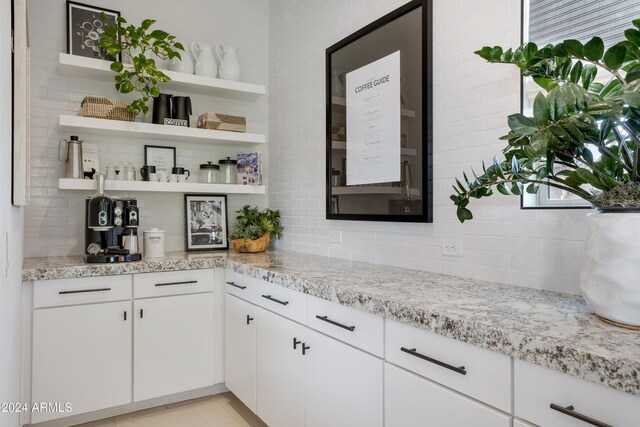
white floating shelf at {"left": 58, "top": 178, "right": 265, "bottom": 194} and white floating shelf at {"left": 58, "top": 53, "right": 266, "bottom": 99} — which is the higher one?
white floating shelf at {"left": 58, "top": 53, "right": 266, "bottom": 99}

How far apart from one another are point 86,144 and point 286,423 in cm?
225

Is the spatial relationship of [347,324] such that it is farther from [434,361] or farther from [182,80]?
[182,80]

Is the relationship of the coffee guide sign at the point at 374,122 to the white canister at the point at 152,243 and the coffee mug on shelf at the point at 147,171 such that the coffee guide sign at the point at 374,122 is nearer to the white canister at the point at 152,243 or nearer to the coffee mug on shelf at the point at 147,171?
the white canister at the point at 152,243

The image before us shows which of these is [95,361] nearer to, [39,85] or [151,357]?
[151,357]

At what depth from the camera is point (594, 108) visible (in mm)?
1021

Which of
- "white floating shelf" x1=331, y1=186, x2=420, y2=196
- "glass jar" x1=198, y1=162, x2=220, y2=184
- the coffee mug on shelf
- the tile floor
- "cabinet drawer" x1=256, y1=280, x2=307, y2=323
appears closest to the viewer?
"cabinet drawer" x1=256, y1=280, x2=307, y2=323

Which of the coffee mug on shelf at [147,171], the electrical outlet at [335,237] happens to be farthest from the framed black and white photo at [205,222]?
the electrical outlet at [335,237]

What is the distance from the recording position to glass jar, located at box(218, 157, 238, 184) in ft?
11.0

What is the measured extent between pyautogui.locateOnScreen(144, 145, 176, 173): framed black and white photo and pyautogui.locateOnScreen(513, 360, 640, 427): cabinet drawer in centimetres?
282

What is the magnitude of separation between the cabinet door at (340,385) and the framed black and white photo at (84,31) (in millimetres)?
2429

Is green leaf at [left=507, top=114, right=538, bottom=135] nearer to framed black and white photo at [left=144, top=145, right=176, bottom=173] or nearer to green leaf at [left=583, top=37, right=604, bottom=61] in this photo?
green leaf at [left=583, top=37, right=604, bottom=61]

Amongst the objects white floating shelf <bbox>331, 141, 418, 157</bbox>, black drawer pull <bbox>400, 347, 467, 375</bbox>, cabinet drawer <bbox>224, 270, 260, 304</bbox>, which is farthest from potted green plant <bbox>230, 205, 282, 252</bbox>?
black drawer pull <bbox>400, 347, 467, 375</bbox>

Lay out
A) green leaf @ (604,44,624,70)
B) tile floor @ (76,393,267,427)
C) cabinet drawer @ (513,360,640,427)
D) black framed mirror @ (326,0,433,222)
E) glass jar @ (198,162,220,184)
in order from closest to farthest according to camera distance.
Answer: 1. cabinet drawer @ (513,360,640,427)
2. green leaf @ (604,44,624,70)
3. black framed mirror @ (326,0,433,222)
4. tile floor @ (76,393,267,427)
5. glass jar @ (198,162,220,184)

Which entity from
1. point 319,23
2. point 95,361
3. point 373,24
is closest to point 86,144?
point 95,361
